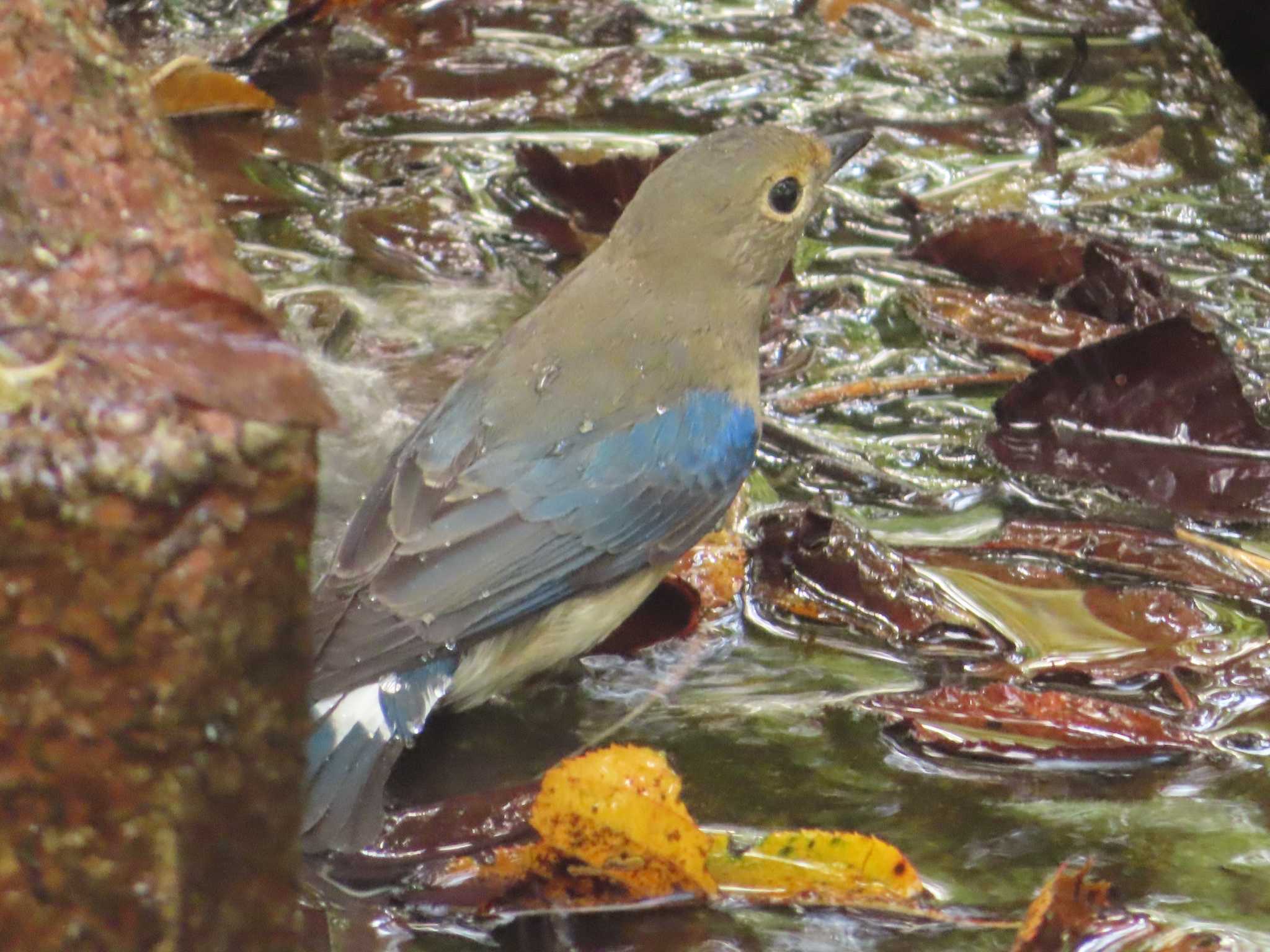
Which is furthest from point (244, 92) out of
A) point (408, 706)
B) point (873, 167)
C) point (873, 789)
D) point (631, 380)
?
point (873, 789)

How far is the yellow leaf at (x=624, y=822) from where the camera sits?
8.16 feet

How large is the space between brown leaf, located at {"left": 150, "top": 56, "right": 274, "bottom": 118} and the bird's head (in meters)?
2.21

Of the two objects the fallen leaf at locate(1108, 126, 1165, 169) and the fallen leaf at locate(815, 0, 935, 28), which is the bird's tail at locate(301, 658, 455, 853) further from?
the fallen leaf at locate(815, 0, 935, 28)

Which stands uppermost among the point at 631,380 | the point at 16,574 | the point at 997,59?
the point at 16,574

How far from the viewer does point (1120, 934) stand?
251cm

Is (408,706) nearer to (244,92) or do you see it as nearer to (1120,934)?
(1120,934)

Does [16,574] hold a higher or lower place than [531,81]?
higher

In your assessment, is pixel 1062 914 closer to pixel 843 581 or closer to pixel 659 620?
pixel 843 581

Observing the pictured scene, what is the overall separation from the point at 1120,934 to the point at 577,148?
3766 mm

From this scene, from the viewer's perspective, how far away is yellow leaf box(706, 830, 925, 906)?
Answer: 8.50ft

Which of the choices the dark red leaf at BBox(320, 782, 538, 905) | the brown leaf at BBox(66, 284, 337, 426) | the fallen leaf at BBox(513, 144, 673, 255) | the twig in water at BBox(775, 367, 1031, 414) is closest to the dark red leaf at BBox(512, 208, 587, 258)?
the fallen leaf at BBox(513, 144, 673, 255)

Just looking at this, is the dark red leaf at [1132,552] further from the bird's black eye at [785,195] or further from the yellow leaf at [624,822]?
the yellow leaf at [624,822]

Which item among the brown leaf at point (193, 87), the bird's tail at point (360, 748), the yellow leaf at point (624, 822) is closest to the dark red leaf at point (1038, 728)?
the yellow leaf at point (624, 822)

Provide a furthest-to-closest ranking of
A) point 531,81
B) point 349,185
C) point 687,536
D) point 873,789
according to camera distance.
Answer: point 531,81 → point 349,185 → point 687,536 → point 873,789
